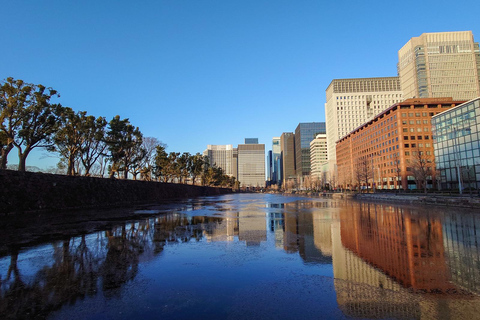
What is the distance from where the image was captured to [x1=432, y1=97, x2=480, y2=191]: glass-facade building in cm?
5197

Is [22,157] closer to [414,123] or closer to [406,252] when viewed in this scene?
[406,252]

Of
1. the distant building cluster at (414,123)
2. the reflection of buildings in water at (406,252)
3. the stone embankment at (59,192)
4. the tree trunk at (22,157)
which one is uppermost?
the distant building cluster at (414,123)

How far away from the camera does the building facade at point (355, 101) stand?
174m

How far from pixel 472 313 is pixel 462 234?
376 inches

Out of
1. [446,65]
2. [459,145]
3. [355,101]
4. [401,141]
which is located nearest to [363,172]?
[401,141]

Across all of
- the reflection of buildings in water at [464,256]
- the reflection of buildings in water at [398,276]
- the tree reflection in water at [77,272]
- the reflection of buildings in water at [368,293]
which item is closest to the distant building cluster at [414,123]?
the reflection of buildings in water at [464,256]

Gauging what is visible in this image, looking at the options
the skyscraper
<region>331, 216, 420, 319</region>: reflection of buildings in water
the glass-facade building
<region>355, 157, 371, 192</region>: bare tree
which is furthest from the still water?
the skyscraper

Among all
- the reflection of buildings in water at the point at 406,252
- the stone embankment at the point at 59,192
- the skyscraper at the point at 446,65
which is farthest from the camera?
the skyscraper at the point at 446,65

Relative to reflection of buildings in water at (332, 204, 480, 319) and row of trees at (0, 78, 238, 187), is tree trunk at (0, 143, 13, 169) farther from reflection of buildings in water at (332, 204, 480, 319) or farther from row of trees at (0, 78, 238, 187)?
reflection of buildings in water at (332, 204, 480, 319)

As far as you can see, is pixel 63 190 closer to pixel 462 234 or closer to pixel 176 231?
pixel 176 231

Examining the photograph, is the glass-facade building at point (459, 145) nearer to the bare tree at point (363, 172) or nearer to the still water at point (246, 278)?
the bare tree at point (363, 172)

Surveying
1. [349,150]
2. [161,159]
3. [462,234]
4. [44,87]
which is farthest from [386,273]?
[349,150]

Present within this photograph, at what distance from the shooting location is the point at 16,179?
75.7ft

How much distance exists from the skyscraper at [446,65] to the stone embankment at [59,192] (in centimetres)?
16120
